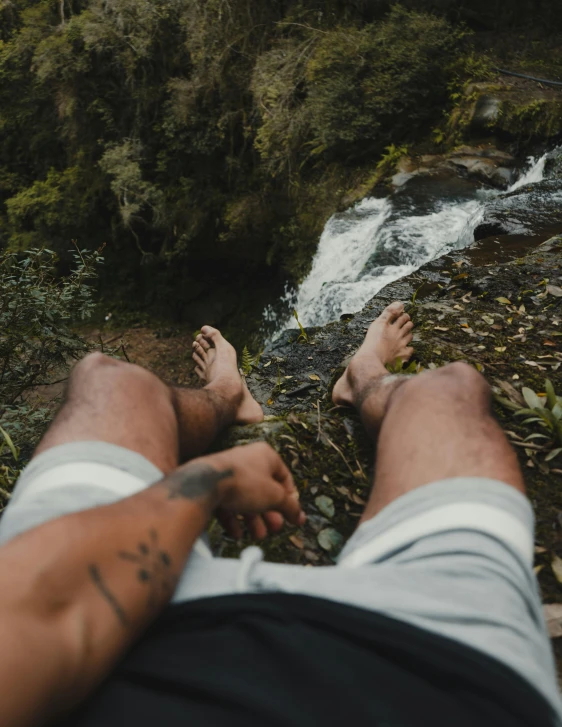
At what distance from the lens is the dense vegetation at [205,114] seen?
7.08 metres

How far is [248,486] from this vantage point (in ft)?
3.85

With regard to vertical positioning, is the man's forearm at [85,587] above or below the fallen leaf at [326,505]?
above

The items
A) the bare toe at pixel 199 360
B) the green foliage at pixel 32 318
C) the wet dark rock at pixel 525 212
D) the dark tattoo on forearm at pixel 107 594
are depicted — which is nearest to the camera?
the dark tattoo on forearm at pixel 107 594

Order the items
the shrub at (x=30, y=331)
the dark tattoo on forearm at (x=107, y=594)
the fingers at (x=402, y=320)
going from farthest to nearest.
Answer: the shrub at (x=30, y=331) < the fingers at (x=402, y=320) < the dark tattoo on forearm at (x=107, y=594)

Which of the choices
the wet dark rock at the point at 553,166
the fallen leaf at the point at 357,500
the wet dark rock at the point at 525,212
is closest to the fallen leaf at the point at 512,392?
A: the fallen leaf at the point at 357,500

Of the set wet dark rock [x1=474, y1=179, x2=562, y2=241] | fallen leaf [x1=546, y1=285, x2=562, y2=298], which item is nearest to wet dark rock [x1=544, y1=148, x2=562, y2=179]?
wet dark rock [x1=474, y1=179, x2=562, y2=241]

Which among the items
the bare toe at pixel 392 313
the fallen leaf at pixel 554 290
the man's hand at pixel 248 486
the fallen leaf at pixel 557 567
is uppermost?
the man's hand at pixel 248 486

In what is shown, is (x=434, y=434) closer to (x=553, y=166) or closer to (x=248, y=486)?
(x=248, y=486)

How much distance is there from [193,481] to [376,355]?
1.38 meters

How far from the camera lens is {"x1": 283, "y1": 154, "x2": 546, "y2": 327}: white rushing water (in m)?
4.86

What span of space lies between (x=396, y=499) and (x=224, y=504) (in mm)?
402

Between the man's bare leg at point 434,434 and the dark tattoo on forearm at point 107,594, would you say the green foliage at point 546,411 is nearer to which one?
the man's bare leg at point 434,434

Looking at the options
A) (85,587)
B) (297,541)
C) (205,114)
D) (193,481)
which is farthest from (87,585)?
(205,114)

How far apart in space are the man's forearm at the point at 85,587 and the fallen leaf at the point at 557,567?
105cm
